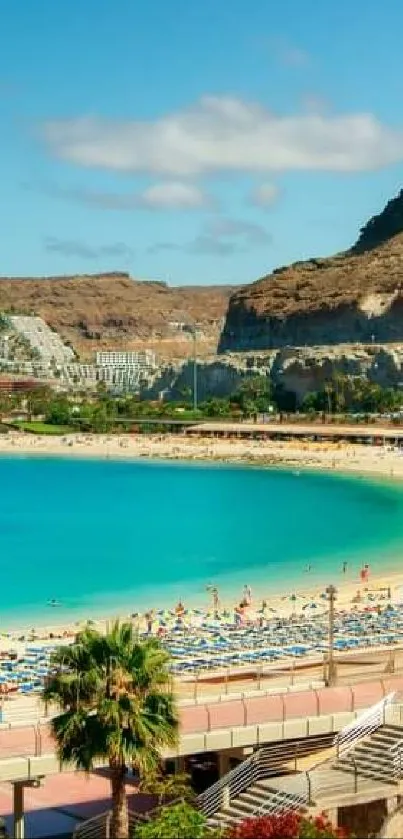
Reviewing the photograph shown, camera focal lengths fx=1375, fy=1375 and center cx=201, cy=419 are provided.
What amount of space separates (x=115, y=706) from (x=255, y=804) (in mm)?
2711

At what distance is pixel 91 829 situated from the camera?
15430mm

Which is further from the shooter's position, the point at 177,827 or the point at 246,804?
the point at 246,804

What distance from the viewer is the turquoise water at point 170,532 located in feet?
144

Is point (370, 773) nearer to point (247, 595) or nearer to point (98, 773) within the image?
point (98, 773)

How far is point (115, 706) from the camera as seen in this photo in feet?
45.8

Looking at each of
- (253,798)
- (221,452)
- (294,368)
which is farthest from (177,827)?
(294,368)

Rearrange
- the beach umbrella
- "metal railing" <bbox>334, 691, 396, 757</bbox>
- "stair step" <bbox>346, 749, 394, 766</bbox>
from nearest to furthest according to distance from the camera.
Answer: "stair step" <bbox>346, 749, 394, 766</bbox>, "metal railing" <bbox>334, 691, 396, 757</bbox>, the beach umbrella

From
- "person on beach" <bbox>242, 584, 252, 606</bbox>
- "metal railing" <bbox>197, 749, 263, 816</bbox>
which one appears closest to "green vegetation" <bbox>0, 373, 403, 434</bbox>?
"person on beach" <bbox>242, 584, 252, 606</bbox>

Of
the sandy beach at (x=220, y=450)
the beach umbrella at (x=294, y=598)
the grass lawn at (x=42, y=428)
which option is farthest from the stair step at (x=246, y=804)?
the grass lawn at (x=42, y=428)

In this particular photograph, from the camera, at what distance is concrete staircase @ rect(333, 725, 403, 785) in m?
16.1

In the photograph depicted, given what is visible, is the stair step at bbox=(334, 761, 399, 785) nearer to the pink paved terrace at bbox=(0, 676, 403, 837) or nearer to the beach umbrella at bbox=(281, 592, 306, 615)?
the pink paved terrace at bbox=(0, 676, 403, 837)

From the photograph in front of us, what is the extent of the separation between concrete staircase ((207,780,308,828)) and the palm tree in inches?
51.8

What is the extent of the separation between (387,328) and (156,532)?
61.6m

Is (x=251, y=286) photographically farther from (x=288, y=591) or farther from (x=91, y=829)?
(x=91, y=829)
